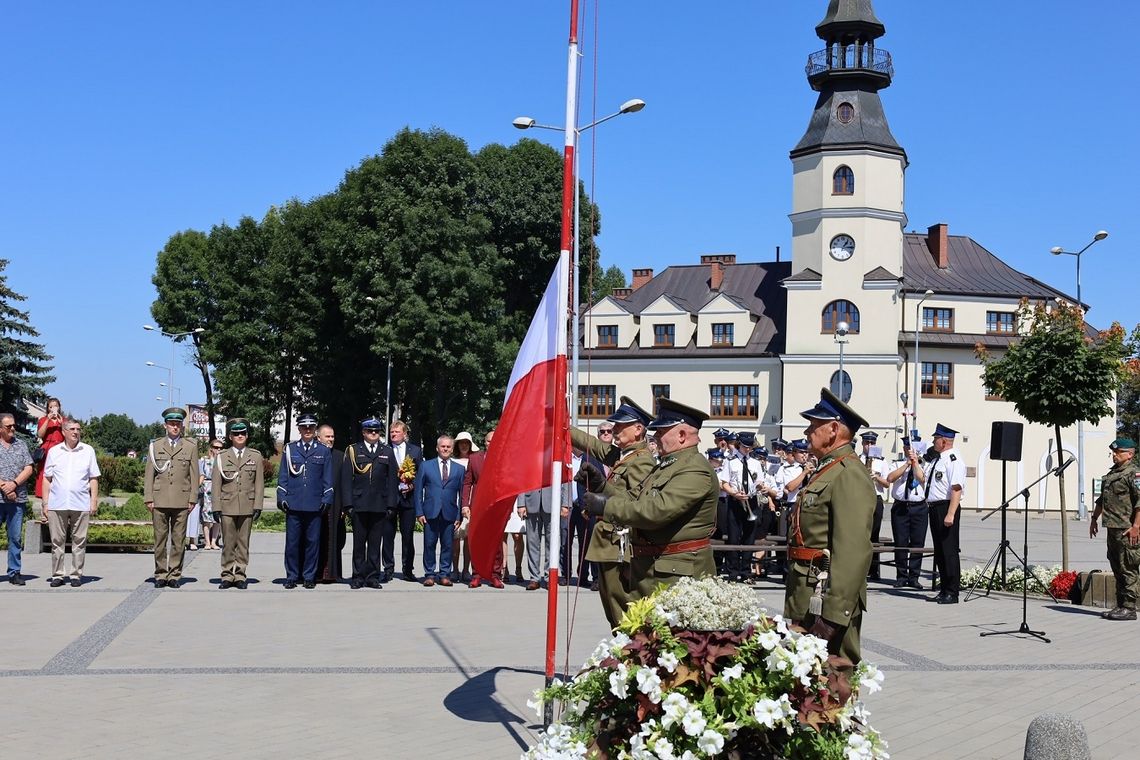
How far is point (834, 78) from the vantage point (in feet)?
192

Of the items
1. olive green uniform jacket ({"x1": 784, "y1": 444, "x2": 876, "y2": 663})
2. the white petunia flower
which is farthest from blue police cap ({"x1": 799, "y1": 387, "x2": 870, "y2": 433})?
the white petunia flower

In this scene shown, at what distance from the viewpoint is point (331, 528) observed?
15.5m

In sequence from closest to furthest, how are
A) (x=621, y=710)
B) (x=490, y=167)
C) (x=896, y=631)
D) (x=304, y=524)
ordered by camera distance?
(x=621, y=710)
(x=896, y=631)
(x=304, y=524)
(x=490, y=167)

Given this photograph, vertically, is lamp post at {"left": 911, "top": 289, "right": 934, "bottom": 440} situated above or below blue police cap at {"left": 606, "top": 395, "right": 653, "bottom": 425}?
above

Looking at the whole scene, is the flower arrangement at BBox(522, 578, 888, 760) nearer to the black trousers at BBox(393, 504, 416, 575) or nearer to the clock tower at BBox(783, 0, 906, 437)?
the black trousers at BBox(393, 504, 416, 575)

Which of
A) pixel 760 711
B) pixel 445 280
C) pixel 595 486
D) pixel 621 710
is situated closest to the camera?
pixel 760 711

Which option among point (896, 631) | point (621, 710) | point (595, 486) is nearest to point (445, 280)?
point (896, 631)

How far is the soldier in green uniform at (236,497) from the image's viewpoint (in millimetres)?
14922

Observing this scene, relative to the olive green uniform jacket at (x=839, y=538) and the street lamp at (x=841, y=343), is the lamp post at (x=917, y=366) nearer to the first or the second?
the street lamp at (x=841, y=343)

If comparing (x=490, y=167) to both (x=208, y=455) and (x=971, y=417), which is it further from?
(x=208, y=455)

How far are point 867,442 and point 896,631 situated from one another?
215 inches

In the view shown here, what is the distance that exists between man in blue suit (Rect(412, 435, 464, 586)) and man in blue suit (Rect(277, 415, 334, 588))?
1354mm

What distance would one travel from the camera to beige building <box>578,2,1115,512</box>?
192ft

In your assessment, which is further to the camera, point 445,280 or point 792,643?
point 445,280
